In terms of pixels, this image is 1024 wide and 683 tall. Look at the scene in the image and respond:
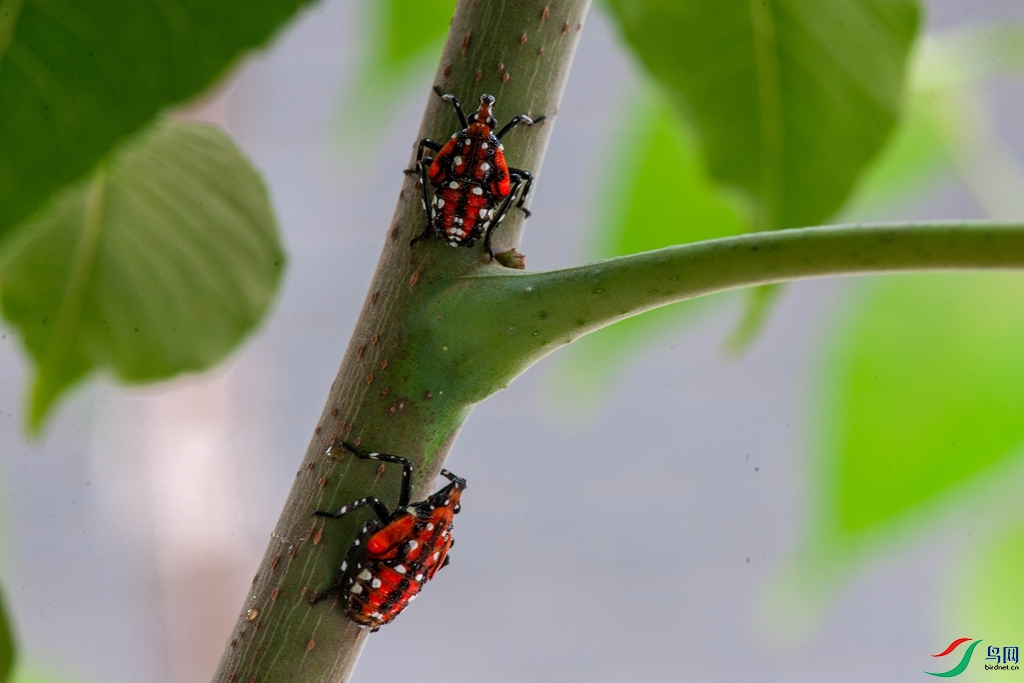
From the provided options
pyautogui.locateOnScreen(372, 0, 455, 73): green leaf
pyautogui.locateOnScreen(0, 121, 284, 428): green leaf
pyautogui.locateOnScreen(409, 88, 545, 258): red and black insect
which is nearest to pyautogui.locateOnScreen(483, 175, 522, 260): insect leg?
pyautogui.locateOnScreen(409, 88, 545, 258): red and black insect

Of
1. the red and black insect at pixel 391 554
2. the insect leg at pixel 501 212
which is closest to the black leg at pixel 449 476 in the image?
the red and black insect at pixel 391 554

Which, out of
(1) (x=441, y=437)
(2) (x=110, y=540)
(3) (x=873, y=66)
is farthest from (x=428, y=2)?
(2) (x=110, y=540)

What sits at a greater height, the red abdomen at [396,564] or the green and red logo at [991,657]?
the green and red logo at [991,657]

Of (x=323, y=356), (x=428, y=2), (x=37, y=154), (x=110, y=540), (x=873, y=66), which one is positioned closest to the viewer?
(x=37, y=154)

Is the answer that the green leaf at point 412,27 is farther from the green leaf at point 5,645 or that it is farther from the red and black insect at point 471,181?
the green leaf at point 5,645

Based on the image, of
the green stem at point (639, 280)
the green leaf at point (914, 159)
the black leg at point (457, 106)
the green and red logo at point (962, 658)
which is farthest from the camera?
the green leaf at point (914, 159)

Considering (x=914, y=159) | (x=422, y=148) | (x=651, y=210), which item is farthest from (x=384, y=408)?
(x=914, y=159)

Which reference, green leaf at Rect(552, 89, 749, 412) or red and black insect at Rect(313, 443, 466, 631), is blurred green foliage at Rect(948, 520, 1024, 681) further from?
red and black insect at Rect(313, 443, 466, 631)

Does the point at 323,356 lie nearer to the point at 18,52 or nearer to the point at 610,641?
the point at 610,641
